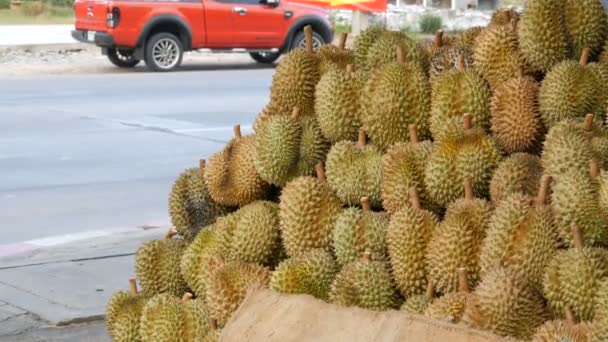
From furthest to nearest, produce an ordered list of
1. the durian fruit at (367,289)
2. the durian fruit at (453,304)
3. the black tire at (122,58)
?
1. the black tire at (122,58)
2. the durian fruit at (367,289)
3. the durian fruit at (453,304)

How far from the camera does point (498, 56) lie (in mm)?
3053

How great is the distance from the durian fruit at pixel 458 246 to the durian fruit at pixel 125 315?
3.35ft

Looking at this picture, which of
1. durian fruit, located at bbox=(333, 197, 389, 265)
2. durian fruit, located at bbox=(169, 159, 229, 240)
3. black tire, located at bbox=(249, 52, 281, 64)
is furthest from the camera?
black tire, located at bbox=(249, 52, 281, 64)

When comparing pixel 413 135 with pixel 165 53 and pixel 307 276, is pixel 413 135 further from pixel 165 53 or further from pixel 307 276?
pixel 165 53

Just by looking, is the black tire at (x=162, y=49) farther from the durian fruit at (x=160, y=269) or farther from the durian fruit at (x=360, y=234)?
the durian fruit at (x=360, y=234)

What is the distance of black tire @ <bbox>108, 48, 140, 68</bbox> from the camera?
18.4 meters

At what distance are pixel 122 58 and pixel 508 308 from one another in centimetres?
1693

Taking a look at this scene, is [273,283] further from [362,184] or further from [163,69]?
[163,69]

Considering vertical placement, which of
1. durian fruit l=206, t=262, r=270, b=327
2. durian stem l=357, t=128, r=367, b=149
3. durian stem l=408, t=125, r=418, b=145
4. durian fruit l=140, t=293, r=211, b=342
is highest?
durian stem l=408, t=125, r=418, b=145

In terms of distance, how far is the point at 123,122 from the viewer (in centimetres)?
1156

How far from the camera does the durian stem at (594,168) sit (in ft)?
8.38

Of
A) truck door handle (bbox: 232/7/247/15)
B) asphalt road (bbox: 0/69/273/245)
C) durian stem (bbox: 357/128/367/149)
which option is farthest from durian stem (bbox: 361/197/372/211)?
truck door handle (bbox: 232/7/247/15)

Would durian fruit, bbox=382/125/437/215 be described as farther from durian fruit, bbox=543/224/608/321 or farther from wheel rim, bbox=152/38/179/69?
wheel rim, bbox=152/38/179/69

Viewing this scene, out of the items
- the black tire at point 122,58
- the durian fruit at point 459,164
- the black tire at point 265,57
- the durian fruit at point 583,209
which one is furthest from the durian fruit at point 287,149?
the black tire at point 265,57
